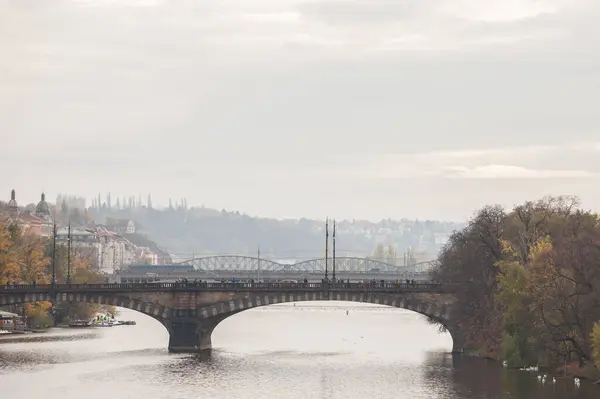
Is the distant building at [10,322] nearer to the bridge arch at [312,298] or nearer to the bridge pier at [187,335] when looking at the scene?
the bridge pier at [187,335]

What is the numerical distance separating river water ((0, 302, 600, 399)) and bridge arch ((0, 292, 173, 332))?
3500 mm

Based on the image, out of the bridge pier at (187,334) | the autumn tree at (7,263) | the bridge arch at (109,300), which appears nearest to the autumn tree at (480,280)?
the bridge pier at (187,334)

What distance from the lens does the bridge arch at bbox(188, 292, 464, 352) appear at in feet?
413

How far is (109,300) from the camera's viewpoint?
130 m

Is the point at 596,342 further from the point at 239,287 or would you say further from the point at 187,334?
the point at 187,334

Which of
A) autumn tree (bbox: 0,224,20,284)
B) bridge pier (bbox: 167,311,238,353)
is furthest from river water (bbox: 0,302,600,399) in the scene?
autumn tree (bbox: 0,224,20,284)

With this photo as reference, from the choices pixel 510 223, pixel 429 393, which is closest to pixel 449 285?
pixel 510 223

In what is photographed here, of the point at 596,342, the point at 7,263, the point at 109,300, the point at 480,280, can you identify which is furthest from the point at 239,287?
the point at 596,342

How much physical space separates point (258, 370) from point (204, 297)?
18.4 meters

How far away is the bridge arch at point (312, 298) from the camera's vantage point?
413ft

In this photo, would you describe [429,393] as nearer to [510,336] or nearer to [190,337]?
[510,336]

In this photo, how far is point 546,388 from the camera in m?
95.4

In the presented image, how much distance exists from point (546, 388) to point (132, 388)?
2787 cm

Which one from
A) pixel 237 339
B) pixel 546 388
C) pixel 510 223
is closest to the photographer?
pixel 546 388
